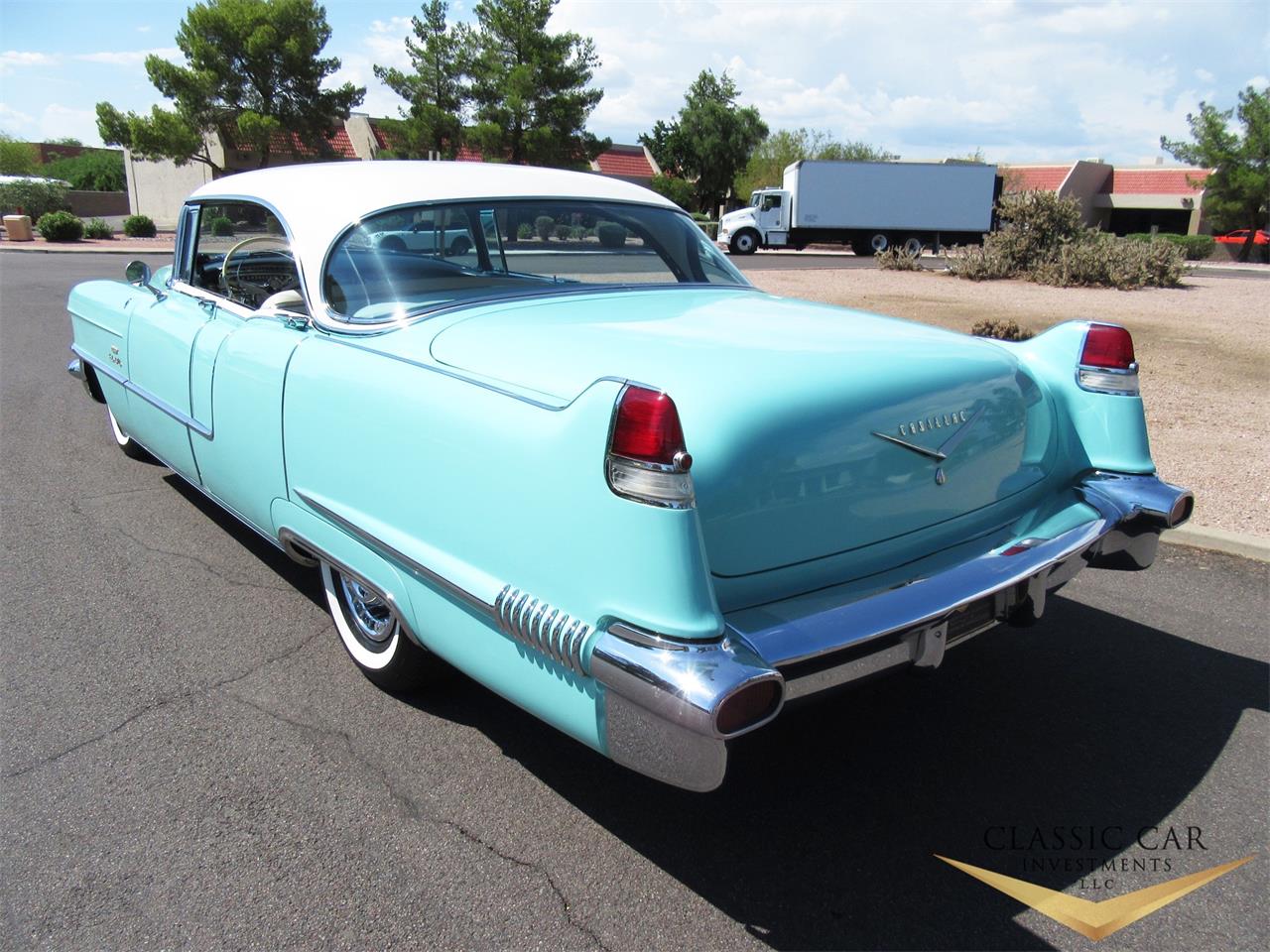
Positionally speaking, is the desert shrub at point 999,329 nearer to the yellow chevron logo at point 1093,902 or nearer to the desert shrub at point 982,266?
the yellow chevron logo at point 1093,902

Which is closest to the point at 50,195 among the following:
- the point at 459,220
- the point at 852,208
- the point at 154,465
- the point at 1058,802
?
the point at 852,208

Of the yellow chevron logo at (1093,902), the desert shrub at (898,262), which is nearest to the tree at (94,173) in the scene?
the desert shrub at (898,262)

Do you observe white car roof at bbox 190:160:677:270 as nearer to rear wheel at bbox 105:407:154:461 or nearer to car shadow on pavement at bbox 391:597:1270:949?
car shadow on pavement at bbox 391:597:1270:949

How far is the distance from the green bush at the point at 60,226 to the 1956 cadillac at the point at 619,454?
28.7 meters

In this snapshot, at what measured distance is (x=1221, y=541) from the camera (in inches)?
179

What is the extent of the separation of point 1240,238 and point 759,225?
25.2m

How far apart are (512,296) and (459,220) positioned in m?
0.48

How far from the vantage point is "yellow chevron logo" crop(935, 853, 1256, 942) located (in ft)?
7.19

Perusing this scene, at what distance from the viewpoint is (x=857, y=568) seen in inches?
96.3

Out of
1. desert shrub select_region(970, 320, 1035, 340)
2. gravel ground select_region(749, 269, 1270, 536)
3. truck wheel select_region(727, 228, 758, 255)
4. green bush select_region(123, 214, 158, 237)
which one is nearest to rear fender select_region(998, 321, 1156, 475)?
gravel ground select_region(749, 269, 1270, 536)

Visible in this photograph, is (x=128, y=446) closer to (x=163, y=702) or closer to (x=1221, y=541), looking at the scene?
(x=163, y=702)

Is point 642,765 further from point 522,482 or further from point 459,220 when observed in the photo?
point 459,220

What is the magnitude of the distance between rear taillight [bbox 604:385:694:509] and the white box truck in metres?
32.2

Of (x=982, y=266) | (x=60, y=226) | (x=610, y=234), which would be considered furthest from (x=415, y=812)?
(x=60, y=226)
